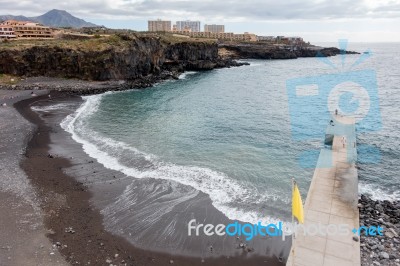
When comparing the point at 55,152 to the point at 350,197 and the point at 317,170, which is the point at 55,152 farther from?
the point at 350,197

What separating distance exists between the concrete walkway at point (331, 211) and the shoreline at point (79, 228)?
6.20 ft

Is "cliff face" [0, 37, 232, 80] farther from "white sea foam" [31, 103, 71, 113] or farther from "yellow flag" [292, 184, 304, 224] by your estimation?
"yellow flag" [292, 184, 304, 224]

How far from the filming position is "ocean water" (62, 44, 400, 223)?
23.8 meters

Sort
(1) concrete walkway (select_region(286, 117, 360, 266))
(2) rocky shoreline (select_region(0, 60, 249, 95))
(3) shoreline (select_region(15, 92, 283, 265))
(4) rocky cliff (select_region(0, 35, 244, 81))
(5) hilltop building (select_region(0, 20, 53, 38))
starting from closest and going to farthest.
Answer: (1) concrete walkway (select_region(286, 117, 360, 266))
(3) shoreline (select_region(15, 92, 283, 265))
(2) rocky shoreline (select_region(0, 60, 249, 95))
(4) rocky cliff (select_region(0, 35, 244, 81))
(5) hilltop building (select_region(0, 20, 53, 38))

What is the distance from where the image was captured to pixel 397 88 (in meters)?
77.8

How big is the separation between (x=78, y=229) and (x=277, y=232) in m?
11.4

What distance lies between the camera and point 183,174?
87.0ft

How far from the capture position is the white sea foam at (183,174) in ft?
70.2

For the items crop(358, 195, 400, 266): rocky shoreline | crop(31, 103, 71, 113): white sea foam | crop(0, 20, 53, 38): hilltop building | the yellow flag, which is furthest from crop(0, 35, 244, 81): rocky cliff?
the yellow flag

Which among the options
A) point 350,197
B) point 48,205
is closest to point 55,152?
point 48,205

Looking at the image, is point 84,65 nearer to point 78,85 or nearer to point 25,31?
point 78,85

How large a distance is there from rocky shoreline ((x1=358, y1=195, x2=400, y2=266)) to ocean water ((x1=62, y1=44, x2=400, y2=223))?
2462 mm

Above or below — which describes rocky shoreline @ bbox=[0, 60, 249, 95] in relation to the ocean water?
above

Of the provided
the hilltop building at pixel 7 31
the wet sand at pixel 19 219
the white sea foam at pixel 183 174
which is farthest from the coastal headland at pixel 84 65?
the hilltop building at pixel 7 31
